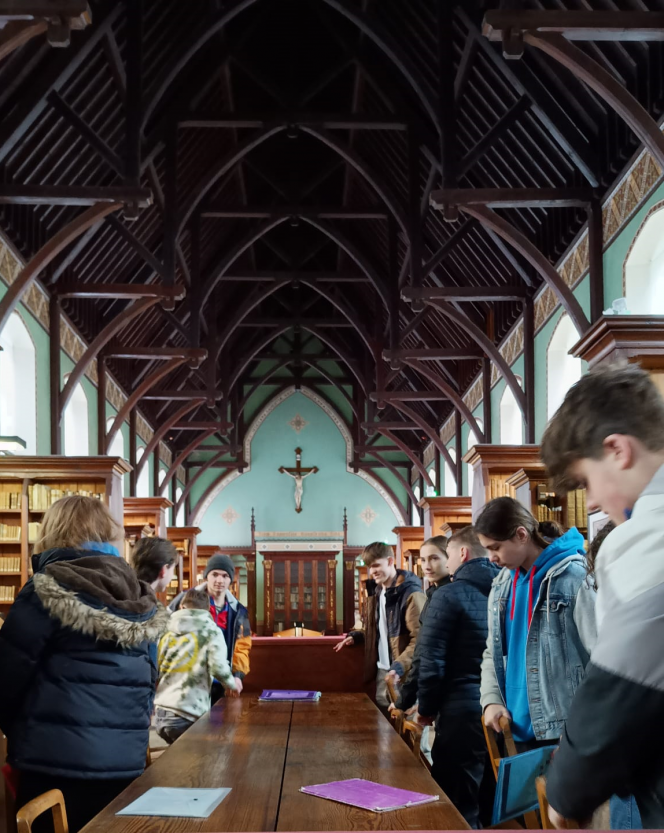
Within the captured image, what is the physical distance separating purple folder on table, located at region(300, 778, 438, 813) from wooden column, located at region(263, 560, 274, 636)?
21823 mm

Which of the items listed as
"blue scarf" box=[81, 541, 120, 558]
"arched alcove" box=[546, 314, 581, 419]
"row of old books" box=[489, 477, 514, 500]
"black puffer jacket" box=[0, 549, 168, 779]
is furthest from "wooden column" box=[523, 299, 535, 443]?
"black puffer jacket" box=[0, 549, 168, 779]

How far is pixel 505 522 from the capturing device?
3410 mm

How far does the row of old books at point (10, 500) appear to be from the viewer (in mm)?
10641

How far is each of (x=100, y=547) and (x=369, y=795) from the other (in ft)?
3.88

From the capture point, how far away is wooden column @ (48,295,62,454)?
1249 cm

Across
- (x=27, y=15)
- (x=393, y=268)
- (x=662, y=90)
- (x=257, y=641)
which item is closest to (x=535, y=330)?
(x=393, y=268)

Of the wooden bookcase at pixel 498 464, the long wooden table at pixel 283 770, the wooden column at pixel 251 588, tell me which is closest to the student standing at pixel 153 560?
the long wooden table at pixel 283 770

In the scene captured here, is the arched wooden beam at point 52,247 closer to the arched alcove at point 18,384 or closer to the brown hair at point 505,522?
the arched alcove at point 18,384

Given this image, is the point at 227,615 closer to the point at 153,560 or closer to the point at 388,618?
the point at 388,618

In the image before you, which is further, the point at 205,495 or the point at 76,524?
the point at 205,495

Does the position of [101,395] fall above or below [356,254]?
below

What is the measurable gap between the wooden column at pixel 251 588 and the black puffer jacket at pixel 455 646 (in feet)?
67.9

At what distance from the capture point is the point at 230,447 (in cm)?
2361

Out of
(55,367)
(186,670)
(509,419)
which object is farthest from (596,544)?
(509,419)
